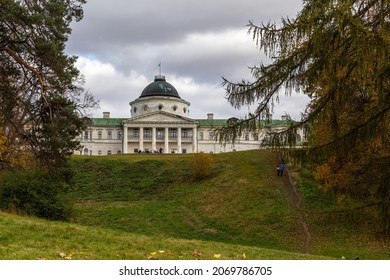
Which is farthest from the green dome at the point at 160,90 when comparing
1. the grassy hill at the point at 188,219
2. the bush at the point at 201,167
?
the bush at the point at 201,167

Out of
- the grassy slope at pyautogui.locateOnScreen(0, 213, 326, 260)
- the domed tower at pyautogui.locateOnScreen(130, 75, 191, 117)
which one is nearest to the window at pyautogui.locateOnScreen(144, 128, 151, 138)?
the domed tower at pyautogui.locateOnScreen(130, 75, 191, 117)

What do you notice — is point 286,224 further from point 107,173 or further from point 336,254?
point 107,173

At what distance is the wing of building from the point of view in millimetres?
83000

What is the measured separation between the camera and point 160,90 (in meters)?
87.6

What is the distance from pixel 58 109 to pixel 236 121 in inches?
341

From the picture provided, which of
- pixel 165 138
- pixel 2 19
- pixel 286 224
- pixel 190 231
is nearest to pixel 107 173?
pixel 190 231

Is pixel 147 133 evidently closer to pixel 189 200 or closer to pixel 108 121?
pixel 108 121

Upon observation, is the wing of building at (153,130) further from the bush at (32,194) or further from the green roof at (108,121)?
the bush at (32,194)

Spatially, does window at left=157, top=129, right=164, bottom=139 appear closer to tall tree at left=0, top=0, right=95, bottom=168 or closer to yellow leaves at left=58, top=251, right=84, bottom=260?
tall tree at left=0, top=0, right=95, bottom=168

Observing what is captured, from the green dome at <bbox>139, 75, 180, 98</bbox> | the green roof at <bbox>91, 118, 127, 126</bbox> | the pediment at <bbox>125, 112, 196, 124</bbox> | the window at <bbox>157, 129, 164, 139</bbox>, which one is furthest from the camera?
the green dome at <bbox>139, 75, 180, 98</bbox>

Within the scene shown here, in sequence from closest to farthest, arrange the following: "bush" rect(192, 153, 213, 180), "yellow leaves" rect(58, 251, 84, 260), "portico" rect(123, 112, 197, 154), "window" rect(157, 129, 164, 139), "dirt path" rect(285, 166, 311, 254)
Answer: "yellow leaves" rect(58, 251, 84, 260), "dirt path" rect(285, 166, 311, 254), "bush" rect(192, 153, 213, 180), "portico" rect(123, 112, 197, 154), "window" rect(157, 129, 164, 139)

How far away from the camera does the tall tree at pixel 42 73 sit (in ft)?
43.7

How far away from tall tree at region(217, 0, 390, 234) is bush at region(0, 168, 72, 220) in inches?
521

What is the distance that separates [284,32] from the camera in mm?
6586
